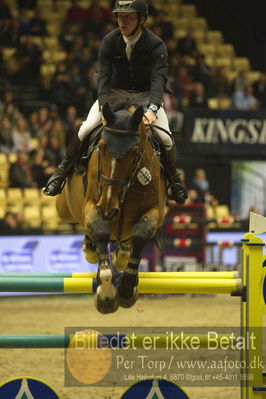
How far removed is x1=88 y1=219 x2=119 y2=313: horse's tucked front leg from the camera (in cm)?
533

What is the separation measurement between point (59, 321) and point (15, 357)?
94.6 inches

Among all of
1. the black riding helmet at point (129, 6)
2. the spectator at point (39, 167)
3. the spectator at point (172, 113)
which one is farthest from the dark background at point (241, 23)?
the black riding helmet at point (129, 6)

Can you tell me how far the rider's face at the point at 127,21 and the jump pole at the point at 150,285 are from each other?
198cm

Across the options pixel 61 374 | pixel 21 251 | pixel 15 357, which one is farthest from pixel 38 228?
pixel 61 374

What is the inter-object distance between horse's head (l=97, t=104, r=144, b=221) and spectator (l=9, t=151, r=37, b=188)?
8.57 meters

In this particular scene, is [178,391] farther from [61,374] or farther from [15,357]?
[15,357]

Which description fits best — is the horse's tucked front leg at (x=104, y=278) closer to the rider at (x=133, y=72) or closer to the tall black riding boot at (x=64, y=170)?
the rider at (x=133, y=72)

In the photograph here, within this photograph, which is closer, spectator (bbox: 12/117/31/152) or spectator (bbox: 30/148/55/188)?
spectator (bbox: 30/148/55/188)

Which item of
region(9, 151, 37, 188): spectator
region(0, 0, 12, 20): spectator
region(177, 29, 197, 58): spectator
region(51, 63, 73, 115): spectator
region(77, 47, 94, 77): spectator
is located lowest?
region(9, 151, 37, 188): spectator

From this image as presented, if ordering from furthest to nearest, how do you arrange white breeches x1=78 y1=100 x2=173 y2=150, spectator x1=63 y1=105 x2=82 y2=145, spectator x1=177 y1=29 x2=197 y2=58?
1. spectator x1=177 y1=29 x2=197 y2=58
2. spectator x1=63 y1=105 x2=82 y2=145
3. white breeches x1=78 y1=100 x2=173 y2=150

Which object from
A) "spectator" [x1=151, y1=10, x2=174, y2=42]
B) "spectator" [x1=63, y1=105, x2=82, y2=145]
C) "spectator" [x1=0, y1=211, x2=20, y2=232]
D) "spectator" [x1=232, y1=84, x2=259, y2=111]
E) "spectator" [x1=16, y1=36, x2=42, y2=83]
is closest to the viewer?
"spectator" [x1=0, y1=211, x2=20, y2=232]

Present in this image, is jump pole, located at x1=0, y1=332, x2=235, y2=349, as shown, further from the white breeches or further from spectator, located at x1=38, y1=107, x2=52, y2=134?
spectator, located at x1=38, y1=107, x2=52, y2=134

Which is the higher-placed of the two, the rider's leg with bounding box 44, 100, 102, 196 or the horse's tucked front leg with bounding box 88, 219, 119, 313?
the rider's leg with bounding box 44, 100, 102, 196

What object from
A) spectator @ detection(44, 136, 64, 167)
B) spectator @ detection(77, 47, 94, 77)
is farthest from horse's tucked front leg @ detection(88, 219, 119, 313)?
spectator @ detection(77, 47, 94, 77)
